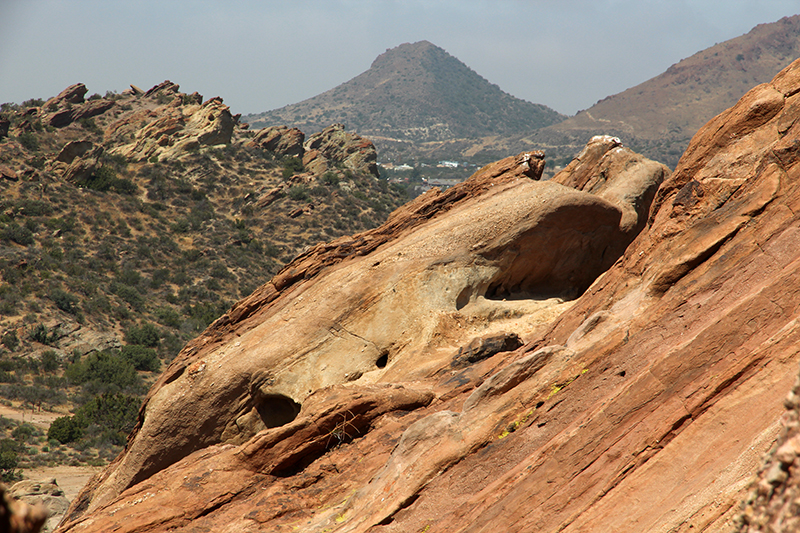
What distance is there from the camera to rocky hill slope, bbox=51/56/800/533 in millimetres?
6859

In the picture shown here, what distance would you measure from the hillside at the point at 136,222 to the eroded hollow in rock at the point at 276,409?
19.5 metres

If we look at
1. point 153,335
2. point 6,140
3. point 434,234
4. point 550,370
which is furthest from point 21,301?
point 550,370

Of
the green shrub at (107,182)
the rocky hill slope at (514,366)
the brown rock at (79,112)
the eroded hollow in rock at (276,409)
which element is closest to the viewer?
the rocky hill slope at (514,366)

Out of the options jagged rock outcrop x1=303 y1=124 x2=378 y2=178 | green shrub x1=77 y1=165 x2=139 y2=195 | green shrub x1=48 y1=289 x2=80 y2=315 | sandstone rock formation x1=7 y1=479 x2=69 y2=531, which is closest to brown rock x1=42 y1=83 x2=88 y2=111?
green shrub x1=77 y1=165 x2=139 y2=195

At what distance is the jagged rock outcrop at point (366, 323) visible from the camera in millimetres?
12500

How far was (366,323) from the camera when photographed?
14109 mm

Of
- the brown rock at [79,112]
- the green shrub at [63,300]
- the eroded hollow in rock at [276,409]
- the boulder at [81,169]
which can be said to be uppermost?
the brown rock at [79,112]

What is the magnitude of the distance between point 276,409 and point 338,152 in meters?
70.9

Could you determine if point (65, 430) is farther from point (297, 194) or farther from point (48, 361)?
point (297, 194)

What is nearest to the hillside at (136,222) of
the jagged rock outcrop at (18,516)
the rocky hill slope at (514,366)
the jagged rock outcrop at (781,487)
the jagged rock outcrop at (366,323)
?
the jagged rock outcrop at (366,323)

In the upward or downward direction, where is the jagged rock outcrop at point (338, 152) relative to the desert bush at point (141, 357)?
upward

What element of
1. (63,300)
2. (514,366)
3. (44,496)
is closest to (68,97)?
(63,300)

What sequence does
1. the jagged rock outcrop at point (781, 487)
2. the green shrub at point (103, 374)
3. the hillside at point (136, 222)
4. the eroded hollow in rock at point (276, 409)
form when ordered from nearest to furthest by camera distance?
the jagged rock outcrop at point (781, 487)
the eroded hollow in rock at point (276, 409)
the green shrub at point (103, 374)
the hillside at point (136, 222)

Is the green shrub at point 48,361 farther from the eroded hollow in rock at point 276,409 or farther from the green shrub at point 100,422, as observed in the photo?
the eroded hollow in rock at point 276,409
